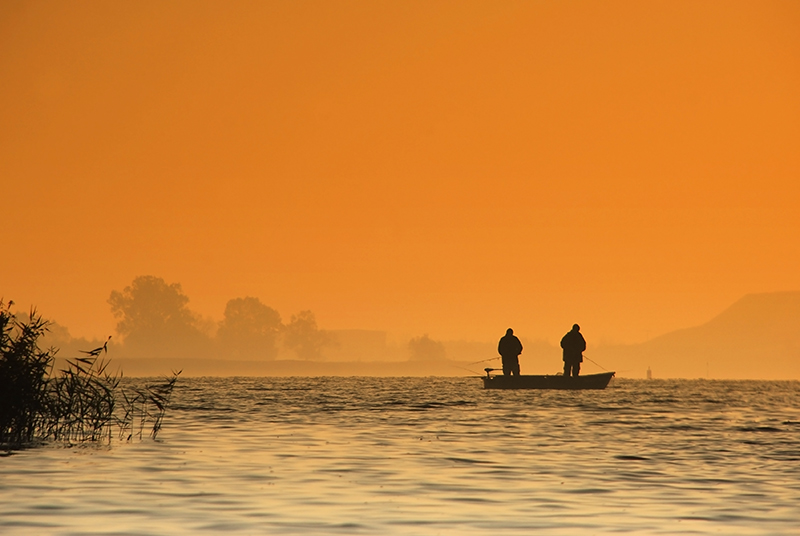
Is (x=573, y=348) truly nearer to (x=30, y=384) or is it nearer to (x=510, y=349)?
(x=510, y=349)

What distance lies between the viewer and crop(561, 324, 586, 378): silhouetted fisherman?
51531mm

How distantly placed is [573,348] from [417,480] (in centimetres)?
3735

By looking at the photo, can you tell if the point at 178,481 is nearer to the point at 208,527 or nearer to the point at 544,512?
the point at 208,527

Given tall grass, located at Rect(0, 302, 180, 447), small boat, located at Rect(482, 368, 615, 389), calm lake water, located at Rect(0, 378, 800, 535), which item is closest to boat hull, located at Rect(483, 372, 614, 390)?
small boat, located at Rect(482, 368, 615, 389)

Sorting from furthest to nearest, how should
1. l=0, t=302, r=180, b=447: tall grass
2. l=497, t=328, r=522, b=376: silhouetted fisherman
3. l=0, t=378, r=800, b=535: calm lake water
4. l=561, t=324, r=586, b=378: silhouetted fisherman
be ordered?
1. l=497, t=328, r=522, b=376: silhouetted fisherman
2. l=561, t=324, r=586, b=378: silhouetted fisherman
3. l=0, t=302, r=180, b=447: tall grass
4. l=0, t=378, r=800, b=535: calm lake water

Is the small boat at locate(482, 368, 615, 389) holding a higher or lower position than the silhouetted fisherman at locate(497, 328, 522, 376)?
lower

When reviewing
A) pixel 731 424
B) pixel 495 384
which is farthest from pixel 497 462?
pixel 495 384

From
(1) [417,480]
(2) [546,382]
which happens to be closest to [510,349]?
(2) [546,382]

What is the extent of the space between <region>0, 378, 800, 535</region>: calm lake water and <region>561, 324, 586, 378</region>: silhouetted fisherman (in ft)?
73.6

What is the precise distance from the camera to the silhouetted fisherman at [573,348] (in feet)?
169

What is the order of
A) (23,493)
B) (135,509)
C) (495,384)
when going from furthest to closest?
(495,384) < (23,493) < (135,509)

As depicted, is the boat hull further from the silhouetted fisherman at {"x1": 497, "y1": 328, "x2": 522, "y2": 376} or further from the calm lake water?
the calm lake water

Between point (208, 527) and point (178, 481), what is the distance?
445cm

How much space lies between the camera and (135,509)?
12.6 meters
